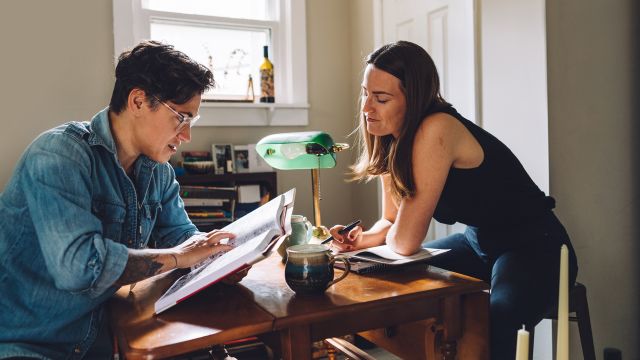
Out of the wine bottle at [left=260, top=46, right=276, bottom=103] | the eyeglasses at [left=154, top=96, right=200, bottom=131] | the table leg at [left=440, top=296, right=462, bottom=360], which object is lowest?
the table leg at [left=440, top=296, right=462, bottom=360]

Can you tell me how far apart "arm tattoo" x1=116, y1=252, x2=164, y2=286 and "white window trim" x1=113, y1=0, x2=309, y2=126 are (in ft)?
6.35

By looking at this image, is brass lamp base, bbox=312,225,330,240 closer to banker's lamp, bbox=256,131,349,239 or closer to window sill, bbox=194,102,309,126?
banker's lamp, bbox=256,131,349,239

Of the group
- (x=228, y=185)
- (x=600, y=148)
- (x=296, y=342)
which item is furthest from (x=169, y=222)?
(x=600, y=148)

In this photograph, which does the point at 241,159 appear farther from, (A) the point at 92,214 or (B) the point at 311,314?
(B) the point at 311,314

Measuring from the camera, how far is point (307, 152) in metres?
1.81

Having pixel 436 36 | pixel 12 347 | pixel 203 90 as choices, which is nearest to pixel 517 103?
pixel 436 36

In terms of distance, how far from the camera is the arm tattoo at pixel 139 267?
109 centimetres

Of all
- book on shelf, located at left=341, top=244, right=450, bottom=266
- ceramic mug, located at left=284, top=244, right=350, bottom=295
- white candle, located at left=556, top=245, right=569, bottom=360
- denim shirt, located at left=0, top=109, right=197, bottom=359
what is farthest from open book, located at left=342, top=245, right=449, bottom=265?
white candle, located at left=556, top=245, right=569, bottom=360

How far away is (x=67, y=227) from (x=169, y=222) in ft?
1.70

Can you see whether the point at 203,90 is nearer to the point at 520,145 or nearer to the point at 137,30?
the point at 520,145

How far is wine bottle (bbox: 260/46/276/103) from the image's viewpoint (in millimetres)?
3158

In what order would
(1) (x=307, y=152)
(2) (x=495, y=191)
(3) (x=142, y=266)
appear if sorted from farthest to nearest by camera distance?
1. (1) (x=307, y=152)
2. (2) (x=495, y=191)
3. (3) (x=142, y=266)

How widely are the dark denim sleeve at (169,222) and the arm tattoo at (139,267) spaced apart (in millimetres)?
407

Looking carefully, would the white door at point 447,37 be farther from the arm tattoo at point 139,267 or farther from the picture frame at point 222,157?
the arm tattoo at point 139,267
